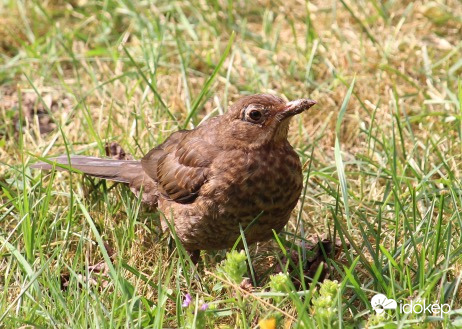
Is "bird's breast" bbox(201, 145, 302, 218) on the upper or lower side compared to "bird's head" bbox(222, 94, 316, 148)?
lower

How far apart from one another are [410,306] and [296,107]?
3.49ft

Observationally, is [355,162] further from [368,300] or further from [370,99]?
[368,300]

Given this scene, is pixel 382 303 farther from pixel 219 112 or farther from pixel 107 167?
pixel 219 112

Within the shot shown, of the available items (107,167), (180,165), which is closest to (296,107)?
(180,165)

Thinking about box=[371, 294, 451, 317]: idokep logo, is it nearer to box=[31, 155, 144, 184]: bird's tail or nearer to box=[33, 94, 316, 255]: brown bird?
box=[33, 94, 316, 255]: brown bird

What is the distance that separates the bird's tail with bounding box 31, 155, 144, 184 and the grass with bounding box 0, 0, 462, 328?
11 centimetres

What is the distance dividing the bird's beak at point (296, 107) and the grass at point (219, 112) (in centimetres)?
27

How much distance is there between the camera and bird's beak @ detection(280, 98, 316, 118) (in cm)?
374

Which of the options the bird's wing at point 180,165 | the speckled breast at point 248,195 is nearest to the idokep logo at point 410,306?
the speckled breast at point 248,195

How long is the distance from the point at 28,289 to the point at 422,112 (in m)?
2.77

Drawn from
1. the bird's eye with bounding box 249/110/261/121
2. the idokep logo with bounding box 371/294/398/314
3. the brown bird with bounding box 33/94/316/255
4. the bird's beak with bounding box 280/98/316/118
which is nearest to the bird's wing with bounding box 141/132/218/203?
the brown bird with bounding box 33/94/316/255

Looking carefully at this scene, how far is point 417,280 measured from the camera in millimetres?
3430

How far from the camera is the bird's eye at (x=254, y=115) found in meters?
3.82

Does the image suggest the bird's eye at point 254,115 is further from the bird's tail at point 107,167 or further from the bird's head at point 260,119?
the bird's tail at point 107,167
